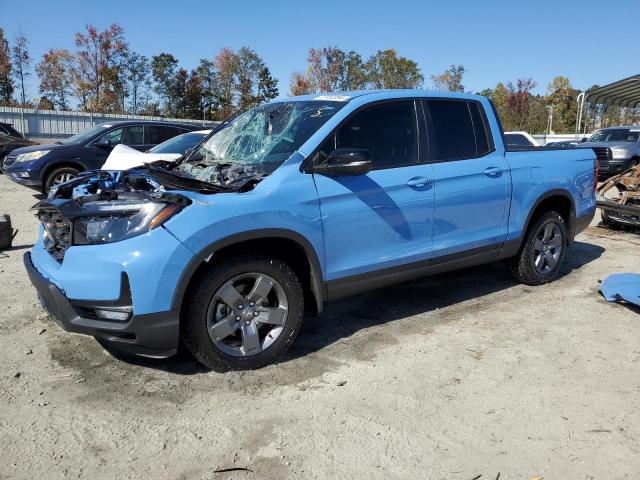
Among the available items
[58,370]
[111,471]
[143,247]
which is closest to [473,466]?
[111,471]

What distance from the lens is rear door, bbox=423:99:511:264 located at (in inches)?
170

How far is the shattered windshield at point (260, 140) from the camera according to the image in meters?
3.84

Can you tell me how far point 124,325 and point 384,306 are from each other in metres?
2.48

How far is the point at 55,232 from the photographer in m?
3.61

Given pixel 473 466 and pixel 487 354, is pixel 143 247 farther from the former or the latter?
pixel 487 354

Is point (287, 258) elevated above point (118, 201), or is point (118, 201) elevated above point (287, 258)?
point (118, 201)

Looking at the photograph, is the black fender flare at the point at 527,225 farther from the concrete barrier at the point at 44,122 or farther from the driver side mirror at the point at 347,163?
the concrete barrier at the point at 44,122

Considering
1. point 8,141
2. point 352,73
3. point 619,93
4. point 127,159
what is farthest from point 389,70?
point 127,159

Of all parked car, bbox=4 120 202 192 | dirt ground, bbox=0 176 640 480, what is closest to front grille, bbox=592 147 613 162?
dirt ground, bbox=0 176 640 480

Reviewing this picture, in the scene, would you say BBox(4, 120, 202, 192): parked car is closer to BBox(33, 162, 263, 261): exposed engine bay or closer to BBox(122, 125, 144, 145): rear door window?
BBox(122, 125, 144, 145): rear door window

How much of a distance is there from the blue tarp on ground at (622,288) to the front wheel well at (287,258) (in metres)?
2.97

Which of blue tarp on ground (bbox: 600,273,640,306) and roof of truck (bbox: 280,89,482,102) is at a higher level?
roof of truck (bbox: 280,89,482,102)

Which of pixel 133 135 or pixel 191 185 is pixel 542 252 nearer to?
pixel 191 185

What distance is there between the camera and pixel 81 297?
3.11 metres
